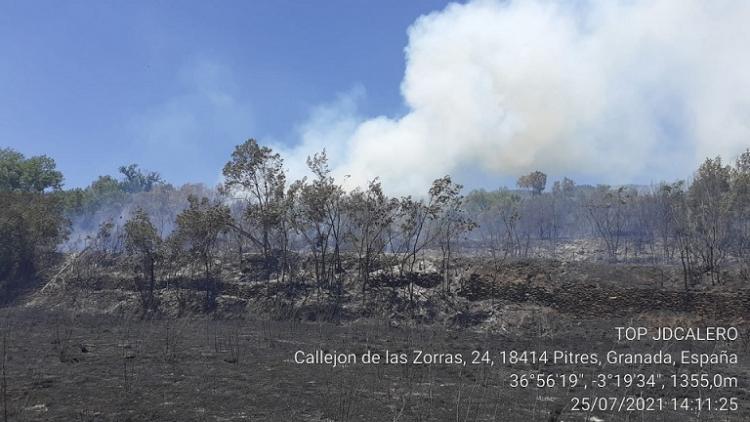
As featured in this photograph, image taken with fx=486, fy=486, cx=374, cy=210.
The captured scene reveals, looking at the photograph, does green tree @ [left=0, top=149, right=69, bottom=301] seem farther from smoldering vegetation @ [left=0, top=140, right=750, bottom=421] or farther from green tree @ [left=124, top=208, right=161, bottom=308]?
green tree @ [left=124, top=208, right=161, bottom=308]

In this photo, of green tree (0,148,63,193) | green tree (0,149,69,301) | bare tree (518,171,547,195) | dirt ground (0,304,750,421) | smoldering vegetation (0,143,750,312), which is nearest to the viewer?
dirt ground (0,304,750,421)

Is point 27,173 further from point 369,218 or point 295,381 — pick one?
point 295,381

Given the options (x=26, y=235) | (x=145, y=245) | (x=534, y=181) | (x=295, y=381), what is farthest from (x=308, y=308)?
(x=534, y=181)

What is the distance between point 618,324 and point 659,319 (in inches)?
99.8

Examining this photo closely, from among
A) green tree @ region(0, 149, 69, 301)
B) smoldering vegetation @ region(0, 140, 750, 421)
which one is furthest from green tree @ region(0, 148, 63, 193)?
green tree @ region(0, 149, 69, 301)

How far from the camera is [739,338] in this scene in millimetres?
28250

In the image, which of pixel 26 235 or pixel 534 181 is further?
pixel 534 181

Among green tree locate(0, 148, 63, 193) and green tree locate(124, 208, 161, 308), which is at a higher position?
green tree locate(0, 148, 63, 193)

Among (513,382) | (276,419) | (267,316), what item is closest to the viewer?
(276,419)

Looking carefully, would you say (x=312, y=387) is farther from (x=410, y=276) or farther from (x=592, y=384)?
A: (x=410, y=276)

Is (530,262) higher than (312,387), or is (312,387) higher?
(530,262)

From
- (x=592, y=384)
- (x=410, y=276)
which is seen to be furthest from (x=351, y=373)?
(x=410, y=276)

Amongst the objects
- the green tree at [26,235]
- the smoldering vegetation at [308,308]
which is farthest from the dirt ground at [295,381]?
the green tree at [26,235]

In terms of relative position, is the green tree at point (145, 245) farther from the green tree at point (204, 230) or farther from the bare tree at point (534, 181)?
the bare tree at point (534, 181)
